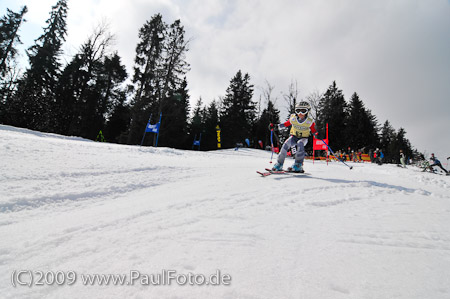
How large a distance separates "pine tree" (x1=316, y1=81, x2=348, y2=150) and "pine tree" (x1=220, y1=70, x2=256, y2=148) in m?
14.3

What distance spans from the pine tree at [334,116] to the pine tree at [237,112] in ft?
46.9

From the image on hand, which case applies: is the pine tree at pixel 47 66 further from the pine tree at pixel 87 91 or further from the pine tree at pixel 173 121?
the pine tree at pixel 173 121

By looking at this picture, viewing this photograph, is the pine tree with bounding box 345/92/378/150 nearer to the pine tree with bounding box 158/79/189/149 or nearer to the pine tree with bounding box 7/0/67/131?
the pine tree with bounding box 158/79/189/149

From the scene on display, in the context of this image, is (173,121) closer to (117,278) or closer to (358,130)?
(117,278)

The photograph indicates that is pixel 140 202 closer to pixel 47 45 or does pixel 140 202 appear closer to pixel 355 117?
pixel 47 45

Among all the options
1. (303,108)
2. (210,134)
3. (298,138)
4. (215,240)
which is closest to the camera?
(215,240)

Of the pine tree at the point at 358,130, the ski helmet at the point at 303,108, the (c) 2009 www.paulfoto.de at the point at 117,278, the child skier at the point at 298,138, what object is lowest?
the (c) 2009 www.paulfoto.de at the point at 117,278

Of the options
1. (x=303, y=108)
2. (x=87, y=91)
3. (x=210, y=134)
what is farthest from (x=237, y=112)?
(x=303, y=108)

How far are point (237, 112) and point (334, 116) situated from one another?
20.9 metres

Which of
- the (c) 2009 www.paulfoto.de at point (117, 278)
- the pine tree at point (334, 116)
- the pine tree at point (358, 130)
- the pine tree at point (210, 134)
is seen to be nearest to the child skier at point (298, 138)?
the (c) 2009 www.paulfoto.de at point (117, 278)

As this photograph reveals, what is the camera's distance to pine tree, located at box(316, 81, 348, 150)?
42.6m

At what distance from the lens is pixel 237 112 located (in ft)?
136

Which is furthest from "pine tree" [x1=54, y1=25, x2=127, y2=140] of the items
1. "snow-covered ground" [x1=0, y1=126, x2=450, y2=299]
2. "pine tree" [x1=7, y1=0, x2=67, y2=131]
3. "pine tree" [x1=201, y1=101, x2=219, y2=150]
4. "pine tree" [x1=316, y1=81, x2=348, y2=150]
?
"pine tree" [x1=316, y1=81, x2=348, y2=150]

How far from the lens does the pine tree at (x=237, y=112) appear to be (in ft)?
126
